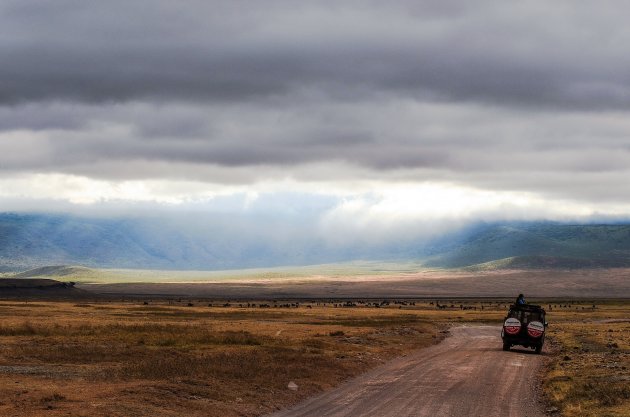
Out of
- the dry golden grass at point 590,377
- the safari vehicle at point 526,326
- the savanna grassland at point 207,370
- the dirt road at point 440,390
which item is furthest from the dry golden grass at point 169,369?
the dry golden grass at point 590,377

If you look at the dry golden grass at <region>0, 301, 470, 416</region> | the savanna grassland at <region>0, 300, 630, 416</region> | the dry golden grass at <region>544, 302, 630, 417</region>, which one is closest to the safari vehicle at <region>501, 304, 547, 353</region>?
the savanna grassland at <region>0, 300, 630, 416</region>

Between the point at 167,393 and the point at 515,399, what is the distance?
47.6ft

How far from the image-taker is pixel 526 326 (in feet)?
193

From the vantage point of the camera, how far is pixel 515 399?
35531 millimetres

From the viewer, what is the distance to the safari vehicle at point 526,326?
58625mm

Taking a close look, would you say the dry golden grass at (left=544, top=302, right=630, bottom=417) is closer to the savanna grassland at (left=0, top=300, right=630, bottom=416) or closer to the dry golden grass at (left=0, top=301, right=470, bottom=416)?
the savanna grassland at (left=0, top=300, right=630, bottom=416)

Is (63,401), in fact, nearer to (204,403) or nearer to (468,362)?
(204,403)

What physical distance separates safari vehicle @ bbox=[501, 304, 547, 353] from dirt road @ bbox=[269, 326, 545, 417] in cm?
191

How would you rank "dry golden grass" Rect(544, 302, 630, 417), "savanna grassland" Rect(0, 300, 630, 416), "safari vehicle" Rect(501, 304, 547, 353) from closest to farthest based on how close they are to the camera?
"savanna grassland" Rect(0, 300, 630, 416)
"dry golden grass" Rect(544, 302, 630, 417)
"safari vehicle" Rect(501, 304, 547, 353)

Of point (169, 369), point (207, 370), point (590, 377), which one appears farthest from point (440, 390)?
point (169, 369)

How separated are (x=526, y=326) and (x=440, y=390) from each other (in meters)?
23.3

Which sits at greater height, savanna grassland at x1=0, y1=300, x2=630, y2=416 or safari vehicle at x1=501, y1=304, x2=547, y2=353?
safari vehicle at x1=501, y1=304, x2=547, y2=353

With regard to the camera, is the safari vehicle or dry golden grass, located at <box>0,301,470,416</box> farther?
the safari vehicle

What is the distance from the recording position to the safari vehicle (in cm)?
5862
